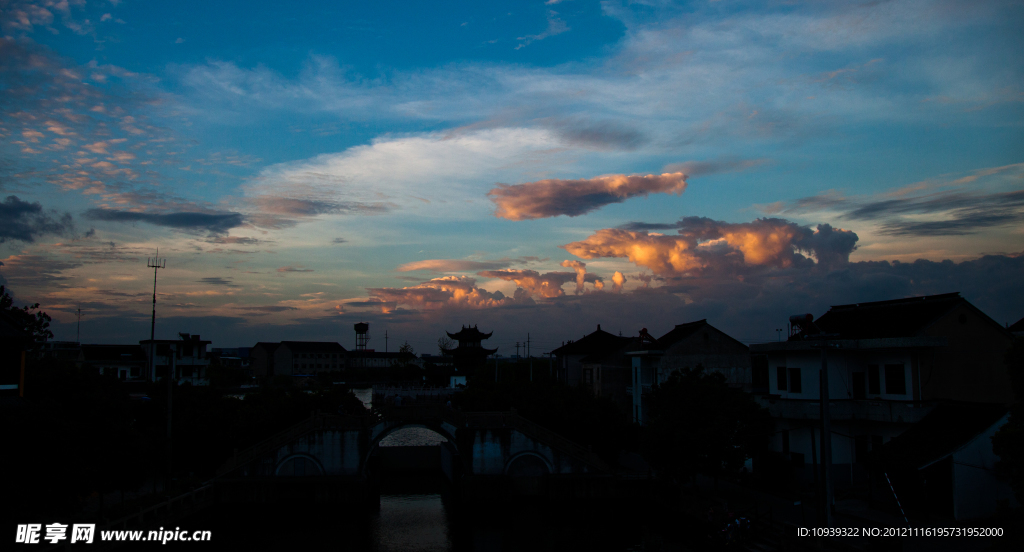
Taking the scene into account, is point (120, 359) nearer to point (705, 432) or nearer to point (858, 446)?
point (705, 432)

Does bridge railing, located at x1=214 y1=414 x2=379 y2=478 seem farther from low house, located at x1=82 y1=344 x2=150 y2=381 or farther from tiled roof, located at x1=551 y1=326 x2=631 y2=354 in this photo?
low house, located at x1=82 y1=344 x2=150 y2=381

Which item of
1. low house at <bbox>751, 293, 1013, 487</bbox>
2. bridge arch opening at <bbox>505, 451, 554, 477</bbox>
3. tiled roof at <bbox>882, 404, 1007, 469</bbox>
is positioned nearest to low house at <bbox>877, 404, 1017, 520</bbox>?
tiled roof at <bbox>882, 404, 1007, 469</bbox>

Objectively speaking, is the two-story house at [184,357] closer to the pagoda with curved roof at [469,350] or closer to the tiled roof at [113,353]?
the tiled roof at [113,353]

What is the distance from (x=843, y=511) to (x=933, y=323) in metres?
12.1

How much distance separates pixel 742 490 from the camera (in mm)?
40375

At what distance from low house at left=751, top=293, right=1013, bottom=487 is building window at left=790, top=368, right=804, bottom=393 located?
6cm

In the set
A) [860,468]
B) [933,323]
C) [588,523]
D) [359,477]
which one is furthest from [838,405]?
[359,477]

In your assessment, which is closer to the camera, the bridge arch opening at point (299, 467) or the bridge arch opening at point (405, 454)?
the bridge arch opening at point (299, 467)

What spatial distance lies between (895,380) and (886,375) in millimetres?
647

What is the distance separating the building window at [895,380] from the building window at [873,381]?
24.5 inches

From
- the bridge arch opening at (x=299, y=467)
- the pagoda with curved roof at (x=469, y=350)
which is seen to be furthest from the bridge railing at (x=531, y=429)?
the pagoda with curved roof at (x=469, y=350)

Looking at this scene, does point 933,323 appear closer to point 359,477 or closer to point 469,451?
point 469,451

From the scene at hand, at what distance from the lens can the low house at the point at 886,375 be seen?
1394 inches

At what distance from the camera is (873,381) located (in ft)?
126
